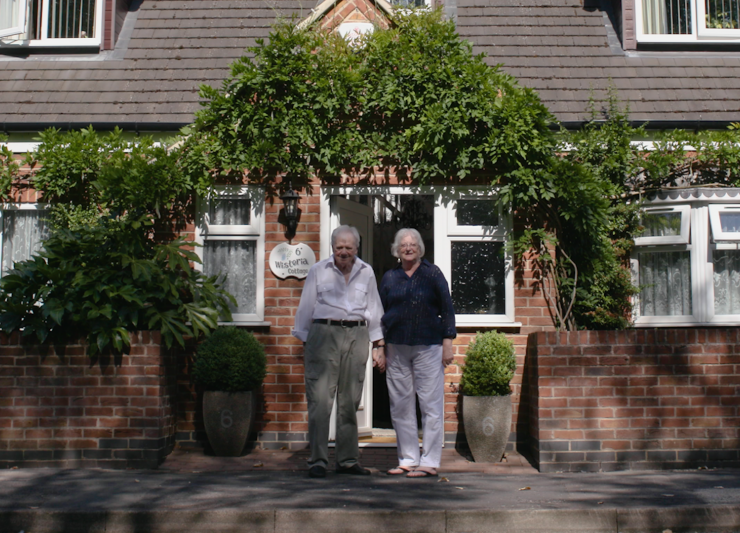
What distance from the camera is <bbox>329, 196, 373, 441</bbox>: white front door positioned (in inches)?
308

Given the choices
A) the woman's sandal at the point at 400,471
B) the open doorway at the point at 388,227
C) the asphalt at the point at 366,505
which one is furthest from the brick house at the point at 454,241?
the woman's sandal at the point at 400,471

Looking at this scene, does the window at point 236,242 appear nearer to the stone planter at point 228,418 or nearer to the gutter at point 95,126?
the stone planter at point 228,418

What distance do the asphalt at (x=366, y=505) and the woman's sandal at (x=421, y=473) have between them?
5.6 inches

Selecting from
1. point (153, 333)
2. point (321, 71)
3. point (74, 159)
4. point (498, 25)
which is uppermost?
point (498, 25)

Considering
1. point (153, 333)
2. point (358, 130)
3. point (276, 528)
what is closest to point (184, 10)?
point (358, 130)

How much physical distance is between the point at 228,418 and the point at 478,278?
9.28 feet

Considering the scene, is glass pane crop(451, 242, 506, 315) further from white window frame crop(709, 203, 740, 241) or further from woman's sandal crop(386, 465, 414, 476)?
white window frame crop(709, 203, 740, 241)

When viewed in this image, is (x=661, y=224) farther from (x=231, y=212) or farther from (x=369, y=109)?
(x=231, y=212)

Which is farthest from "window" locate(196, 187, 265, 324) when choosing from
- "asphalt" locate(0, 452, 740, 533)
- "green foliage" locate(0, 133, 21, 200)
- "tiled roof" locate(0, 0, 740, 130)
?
"asphalt" locate(0, 452, 740, 533)

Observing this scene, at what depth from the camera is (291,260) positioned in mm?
7645

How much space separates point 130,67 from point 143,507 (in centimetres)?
629

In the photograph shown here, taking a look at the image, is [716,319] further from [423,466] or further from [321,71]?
[321,71]

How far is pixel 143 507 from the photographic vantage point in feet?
15.8

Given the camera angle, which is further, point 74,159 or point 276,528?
point 74,159
